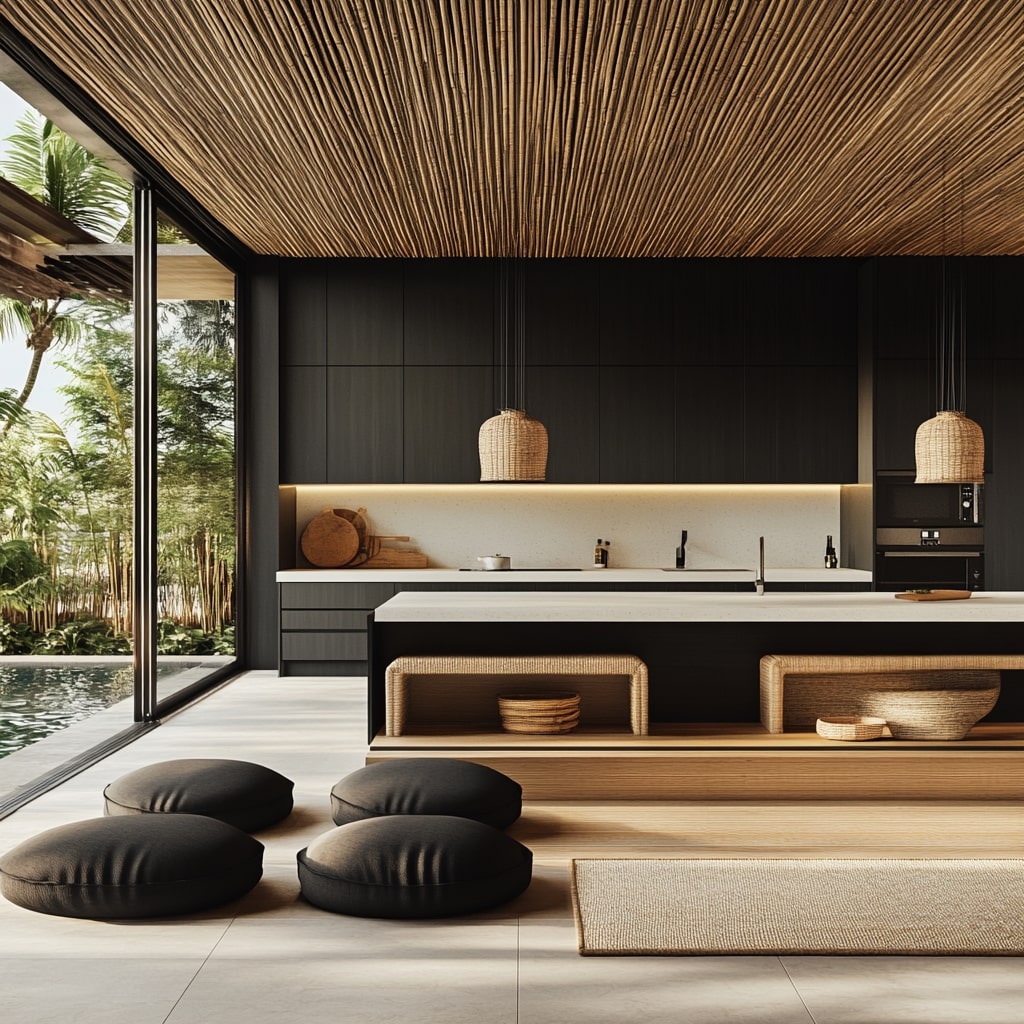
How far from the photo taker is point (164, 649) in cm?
608

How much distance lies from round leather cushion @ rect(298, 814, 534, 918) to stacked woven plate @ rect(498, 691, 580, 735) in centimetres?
120

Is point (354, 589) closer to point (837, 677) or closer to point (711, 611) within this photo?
point (711, 611)

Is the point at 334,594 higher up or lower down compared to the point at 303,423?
lower down

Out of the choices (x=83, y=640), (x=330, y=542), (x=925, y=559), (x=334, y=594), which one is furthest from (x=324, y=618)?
(x=925, y=559)

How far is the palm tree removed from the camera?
4.57 meters

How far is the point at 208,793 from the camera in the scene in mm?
3412

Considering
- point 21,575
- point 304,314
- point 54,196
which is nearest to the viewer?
point 21,575

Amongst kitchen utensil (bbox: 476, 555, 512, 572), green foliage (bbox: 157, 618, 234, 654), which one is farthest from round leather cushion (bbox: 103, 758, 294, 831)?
kitchen utensil (bbox: 476, 555, 512, 572)

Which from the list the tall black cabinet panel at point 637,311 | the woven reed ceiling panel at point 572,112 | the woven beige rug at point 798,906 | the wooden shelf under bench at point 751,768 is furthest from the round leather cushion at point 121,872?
the tall black cabinet panel at point 637,311

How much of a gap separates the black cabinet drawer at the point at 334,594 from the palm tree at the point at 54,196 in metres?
2.32

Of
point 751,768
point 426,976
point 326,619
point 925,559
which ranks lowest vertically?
point 426,976

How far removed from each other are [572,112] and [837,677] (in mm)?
2630

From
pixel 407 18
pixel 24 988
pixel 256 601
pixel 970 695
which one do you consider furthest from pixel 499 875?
pixel 256 601

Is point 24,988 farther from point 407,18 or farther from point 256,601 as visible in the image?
point 256,601
